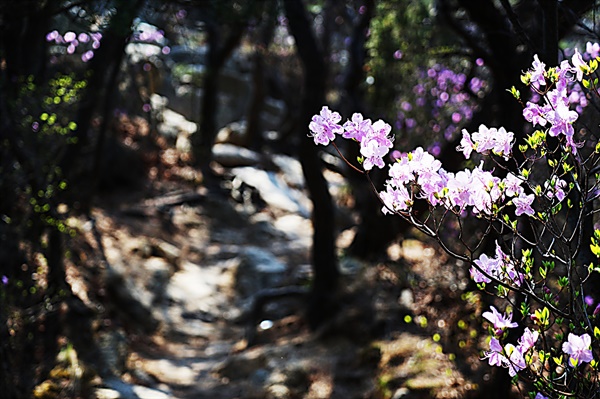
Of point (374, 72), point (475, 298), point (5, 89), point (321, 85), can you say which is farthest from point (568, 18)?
point (374, 72)

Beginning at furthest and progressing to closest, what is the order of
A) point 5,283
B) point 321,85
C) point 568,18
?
point 321,85
point 5,283
point 568,18

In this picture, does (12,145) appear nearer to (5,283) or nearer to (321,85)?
(5,283)

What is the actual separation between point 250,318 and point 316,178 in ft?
6.91

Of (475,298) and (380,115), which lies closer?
(475,298)

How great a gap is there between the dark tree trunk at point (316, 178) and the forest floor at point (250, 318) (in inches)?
9.0

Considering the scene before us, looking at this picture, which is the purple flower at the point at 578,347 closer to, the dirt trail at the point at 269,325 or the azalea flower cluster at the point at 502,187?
the azalea flower cluster at the point at 502,187

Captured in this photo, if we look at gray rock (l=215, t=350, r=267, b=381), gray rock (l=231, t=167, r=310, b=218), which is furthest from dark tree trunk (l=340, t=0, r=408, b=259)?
gray rock (l=231, t=167, r=310, b=218)

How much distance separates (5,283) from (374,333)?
140 inches

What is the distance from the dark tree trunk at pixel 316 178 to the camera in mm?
7273

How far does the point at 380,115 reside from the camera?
9.62m

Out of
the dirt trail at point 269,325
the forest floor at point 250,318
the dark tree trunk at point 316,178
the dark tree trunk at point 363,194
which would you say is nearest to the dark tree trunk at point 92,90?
the forest floor at point 250,318

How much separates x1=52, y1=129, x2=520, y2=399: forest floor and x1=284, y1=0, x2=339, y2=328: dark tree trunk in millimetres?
229

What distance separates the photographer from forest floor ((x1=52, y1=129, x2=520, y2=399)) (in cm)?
602

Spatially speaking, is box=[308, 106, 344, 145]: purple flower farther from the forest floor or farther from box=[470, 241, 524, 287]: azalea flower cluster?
the forest floor
